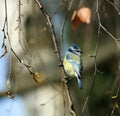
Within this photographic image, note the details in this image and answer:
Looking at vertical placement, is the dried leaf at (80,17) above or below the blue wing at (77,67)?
above

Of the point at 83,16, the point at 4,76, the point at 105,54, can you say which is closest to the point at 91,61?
the point at 105,54

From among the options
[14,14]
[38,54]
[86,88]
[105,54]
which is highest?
[14,14]

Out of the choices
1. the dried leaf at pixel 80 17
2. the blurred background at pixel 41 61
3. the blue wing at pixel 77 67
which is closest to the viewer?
the dried leaf at pixel 80 17

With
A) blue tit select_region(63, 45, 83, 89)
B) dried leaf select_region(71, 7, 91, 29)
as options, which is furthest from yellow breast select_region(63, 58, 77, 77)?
dried leaf select_region(71, 7, 91, 29)

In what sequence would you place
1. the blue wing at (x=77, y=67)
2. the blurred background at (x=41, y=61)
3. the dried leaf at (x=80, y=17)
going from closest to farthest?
the dried leaf at (x=80, y=17), the blue wing at (x=77, y=67), the blurred background at (x=41, y=61)

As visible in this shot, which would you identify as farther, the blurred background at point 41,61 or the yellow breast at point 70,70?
the blurred background at point 41,61

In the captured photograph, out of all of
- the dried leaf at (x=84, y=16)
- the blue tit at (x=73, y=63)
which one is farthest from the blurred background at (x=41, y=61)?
the dried leaf at (x=84, y=16)

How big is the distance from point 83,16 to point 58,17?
5.46 ft

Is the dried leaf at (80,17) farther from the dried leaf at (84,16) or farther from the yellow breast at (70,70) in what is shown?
the yellow breast at (70,70)

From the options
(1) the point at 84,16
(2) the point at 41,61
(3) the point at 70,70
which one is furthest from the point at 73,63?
(1) the point at 84,16

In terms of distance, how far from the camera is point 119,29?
3.15 metres

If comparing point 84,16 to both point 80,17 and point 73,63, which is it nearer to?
point 80,17

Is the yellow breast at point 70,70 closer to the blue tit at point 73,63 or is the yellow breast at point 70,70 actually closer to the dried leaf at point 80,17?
the blue tit at point 73,63

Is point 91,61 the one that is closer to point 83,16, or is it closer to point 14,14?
point 14,14
